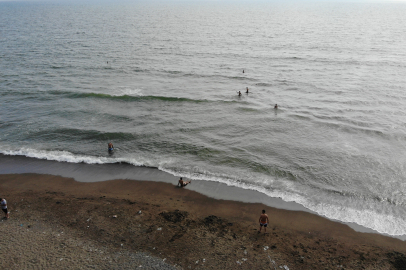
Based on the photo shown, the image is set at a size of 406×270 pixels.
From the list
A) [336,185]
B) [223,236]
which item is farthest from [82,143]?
[336,185]

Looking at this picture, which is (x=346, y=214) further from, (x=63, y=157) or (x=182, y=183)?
(x=63, y=157)

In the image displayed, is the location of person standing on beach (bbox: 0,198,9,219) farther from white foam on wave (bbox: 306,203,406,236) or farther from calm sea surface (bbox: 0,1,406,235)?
white foam on wave (bbox: 306,203,406,236)

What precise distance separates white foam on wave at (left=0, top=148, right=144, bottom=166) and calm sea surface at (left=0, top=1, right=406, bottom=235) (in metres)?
0.19

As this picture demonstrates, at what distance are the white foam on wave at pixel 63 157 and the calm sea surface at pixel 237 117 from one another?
190mm

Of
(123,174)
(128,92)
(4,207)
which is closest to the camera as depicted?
(4,207)

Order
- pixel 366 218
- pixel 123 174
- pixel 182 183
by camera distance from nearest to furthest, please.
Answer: pixel 366 218
pixel 182 183
pixel 123 174

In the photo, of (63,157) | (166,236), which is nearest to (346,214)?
(166,236)

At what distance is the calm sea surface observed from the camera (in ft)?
74.9

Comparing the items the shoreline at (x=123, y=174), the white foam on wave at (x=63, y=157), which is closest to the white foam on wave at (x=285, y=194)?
the white foam on wave at (x=63, y=157)

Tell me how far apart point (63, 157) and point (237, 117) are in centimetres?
2014

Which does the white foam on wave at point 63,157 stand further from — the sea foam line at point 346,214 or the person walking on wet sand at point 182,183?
the sea foam line at point 346,214

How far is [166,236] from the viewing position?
54.3 feet

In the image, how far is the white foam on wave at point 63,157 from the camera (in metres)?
Result: 25.4

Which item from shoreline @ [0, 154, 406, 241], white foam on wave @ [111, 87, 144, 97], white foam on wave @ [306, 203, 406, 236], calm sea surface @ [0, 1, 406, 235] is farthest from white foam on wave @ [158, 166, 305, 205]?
white foam on wave @ [111, 87, 144, 97]
